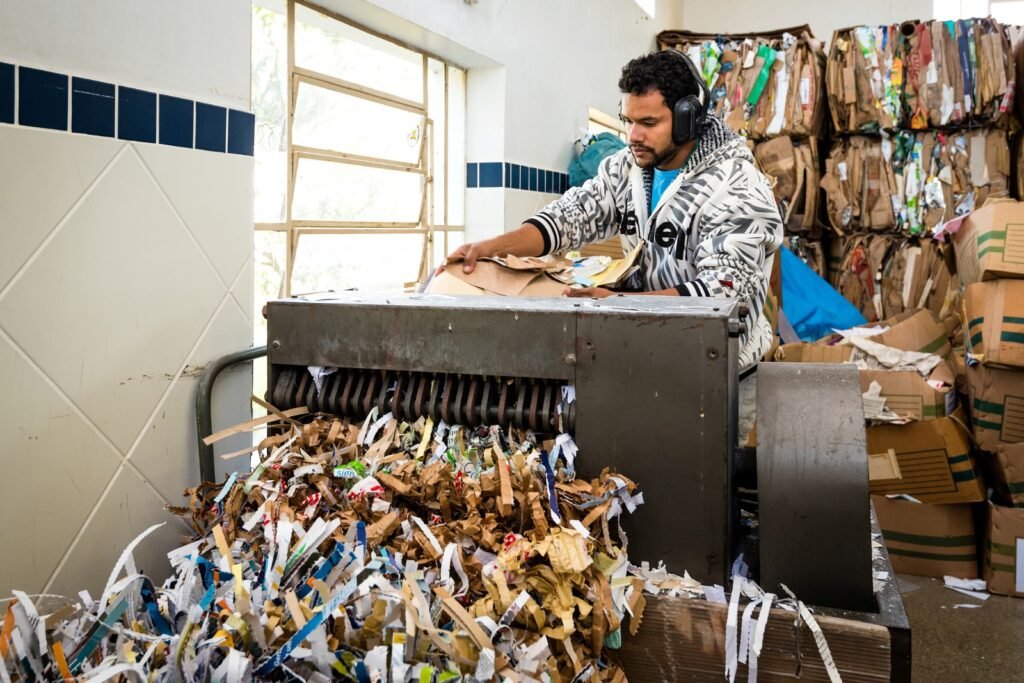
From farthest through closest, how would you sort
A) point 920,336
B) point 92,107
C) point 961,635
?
point 920,336, point 961,635, point 92,107

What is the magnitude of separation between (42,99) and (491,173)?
7.46 feet

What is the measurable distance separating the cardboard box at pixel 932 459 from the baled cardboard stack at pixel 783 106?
86.9 inches

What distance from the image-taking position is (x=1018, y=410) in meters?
2.74

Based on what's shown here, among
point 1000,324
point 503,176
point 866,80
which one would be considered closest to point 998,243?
point 1000,324

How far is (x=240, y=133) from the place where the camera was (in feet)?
5.68

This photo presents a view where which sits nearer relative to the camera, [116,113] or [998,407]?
[116,113]

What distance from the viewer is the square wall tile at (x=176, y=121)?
1.54 meters

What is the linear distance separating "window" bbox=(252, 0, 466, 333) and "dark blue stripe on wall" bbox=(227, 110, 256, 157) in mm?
655

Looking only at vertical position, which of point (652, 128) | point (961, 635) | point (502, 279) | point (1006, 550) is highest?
point (652, 128)

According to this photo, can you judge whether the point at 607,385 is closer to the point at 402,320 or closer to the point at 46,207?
the point at 402,320

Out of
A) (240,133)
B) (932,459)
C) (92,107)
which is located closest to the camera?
(92,107)

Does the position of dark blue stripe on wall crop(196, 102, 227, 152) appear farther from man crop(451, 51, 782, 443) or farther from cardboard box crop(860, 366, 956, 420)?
cardboard box crop(860, 366, 956, 420)

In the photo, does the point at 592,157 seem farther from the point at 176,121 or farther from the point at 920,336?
the point at 176,121

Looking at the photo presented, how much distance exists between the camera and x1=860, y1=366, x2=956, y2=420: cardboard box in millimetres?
2891
